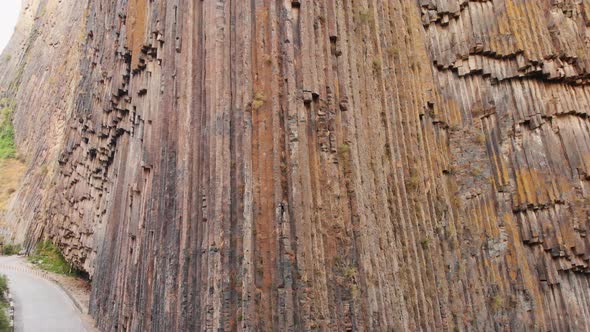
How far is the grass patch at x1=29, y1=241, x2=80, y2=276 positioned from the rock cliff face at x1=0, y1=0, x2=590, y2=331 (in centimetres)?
584

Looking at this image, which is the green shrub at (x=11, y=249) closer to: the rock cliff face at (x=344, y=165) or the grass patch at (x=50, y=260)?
the grass patch at (x=50, y=260)

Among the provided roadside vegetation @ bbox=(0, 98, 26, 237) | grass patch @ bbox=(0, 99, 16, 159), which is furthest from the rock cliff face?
grass patch @ bbox=(0, 99, 16, 159)

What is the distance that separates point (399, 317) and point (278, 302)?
90.8 inches

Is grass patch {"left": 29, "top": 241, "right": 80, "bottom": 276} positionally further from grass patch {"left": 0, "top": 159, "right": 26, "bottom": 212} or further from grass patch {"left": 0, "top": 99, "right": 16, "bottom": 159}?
grass patch {"left": 0, "top": 99, "right": 16, "bottom": 159}

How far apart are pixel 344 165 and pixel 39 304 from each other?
12.2 meters

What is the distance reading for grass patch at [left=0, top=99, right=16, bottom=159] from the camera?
30.3 meters

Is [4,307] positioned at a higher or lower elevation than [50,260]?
lower

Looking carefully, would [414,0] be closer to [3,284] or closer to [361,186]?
[361,186]

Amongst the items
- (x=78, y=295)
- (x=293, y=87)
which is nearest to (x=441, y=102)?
(x=293, y=87)

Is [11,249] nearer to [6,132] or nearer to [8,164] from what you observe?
[8,164]

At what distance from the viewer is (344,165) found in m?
7.56

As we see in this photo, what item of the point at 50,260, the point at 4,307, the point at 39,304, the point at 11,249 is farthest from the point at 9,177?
the point at 4,307

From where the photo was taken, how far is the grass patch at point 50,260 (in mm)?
20156

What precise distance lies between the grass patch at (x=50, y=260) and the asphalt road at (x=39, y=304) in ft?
2.88
